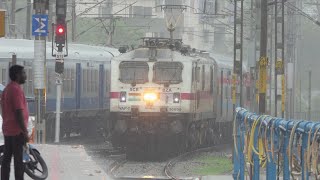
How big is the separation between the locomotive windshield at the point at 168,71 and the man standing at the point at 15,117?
15.4 m

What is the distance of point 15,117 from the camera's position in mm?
13133

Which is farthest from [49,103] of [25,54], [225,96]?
[225,96]

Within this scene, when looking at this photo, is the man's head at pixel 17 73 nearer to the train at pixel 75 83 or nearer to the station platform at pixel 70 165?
the station platform at pixel 70 165

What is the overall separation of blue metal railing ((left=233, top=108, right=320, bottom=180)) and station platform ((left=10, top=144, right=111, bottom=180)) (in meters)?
2.58

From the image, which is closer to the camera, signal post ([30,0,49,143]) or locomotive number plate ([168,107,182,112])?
signal post ([30,0,49,143])

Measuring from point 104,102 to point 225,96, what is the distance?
191 inches

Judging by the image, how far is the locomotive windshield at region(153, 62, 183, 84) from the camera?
28.7 meters

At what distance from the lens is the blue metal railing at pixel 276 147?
34.5 feet

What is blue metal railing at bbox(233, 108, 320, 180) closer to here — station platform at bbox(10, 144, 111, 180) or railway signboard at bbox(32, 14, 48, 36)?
station platform at bbox(10, 144, 111, 180)

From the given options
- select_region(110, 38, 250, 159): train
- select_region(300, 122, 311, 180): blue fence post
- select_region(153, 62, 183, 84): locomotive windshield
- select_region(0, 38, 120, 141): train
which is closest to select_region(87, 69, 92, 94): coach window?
select_region(0, 38, 120, 141): train

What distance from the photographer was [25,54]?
32.7m

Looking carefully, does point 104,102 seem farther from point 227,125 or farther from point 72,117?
point 227,125

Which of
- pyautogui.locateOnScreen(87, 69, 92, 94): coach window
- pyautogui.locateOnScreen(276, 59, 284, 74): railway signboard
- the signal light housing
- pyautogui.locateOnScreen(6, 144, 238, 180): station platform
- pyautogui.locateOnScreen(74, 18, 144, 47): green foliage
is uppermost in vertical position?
pyautogui.locateOnScreen(74, 18, 144, 47): green foliage

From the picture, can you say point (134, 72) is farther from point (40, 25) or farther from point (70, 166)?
point (70, 166)
